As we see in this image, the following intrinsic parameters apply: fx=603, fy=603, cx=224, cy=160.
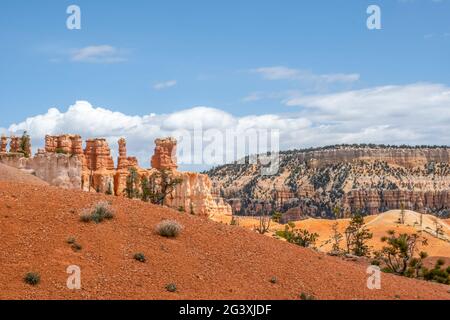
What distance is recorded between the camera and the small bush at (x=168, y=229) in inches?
925

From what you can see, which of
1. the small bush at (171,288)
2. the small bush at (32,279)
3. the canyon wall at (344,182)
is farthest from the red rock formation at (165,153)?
the small bush at (32,279)

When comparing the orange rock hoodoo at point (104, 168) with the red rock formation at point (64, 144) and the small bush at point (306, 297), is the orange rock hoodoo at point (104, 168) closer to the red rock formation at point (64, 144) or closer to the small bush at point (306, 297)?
the red rock formation at point (64, 144)

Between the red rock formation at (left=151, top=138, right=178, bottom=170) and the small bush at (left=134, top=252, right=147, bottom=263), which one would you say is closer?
the small bush at (left=134, top=252, right=147, bottom=263)

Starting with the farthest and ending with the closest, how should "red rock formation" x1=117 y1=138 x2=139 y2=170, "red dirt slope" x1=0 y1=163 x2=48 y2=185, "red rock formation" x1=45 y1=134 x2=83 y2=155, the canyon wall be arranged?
the canyon wall
"red rock formation" x1=117 y1=138 x2=139 y2=170
"red rock formation" x1=45 y1=134 x2=83 y2=155
"red dirt slope" x1=0 y1=163 x2=48 y2=185

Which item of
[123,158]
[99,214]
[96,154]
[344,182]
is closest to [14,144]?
[96,154]

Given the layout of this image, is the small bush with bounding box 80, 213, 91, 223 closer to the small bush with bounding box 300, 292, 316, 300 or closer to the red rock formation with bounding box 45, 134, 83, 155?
the small bush with bounding box 300, 292, 316, 300

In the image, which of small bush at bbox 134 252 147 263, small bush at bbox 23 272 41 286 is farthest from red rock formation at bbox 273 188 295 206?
small bush at bbox 23 272 41 286

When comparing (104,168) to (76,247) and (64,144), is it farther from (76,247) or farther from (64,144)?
(76,247)

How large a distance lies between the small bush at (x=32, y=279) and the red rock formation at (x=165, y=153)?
62146mm

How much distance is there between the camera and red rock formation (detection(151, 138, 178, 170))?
80312mm

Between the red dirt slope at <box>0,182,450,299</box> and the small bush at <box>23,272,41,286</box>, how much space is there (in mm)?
150

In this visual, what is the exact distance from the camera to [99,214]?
76.4 feet
